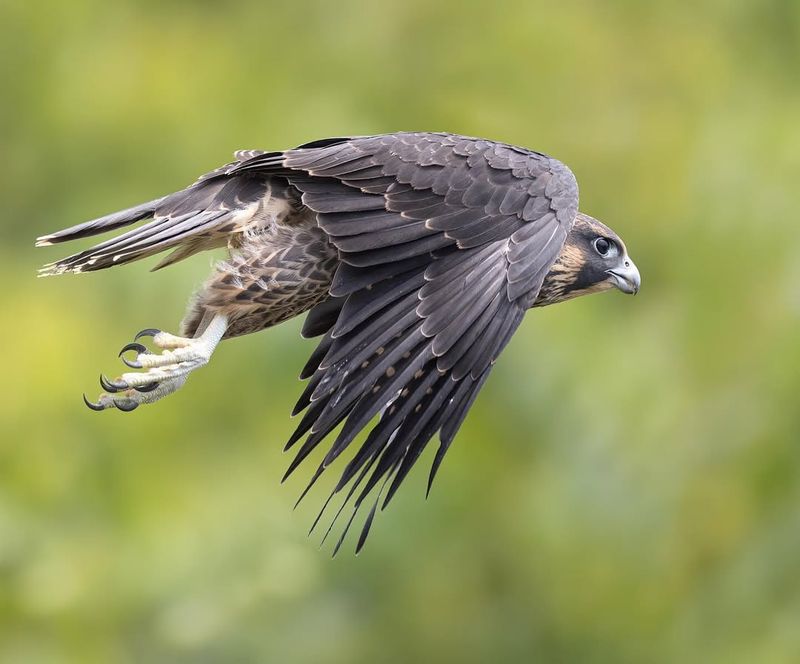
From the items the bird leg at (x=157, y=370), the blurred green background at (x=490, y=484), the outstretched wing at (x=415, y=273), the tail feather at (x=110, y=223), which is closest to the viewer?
the outstretched wing at (x=415, y=273)

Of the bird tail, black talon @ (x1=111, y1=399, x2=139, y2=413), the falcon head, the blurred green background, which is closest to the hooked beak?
the falcon head

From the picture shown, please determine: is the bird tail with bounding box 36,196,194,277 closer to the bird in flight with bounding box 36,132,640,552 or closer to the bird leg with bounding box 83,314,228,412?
the bird in flight with bounding box 36,132,640,552

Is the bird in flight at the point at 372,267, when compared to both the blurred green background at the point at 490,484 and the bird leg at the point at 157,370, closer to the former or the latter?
the bird leg at the point at 157,370

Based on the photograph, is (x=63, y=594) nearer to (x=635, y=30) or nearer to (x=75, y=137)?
(x=75, y=137)

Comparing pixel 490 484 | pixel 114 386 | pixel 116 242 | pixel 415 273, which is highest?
pixel 415 273

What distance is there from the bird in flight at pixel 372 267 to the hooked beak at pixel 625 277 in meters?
→ 0.18

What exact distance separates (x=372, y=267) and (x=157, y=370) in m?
0.87

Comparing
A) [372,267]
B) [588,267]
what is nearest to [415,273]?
[372,267]

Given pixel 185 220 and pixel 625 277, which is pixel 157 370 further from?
pixel 625 277

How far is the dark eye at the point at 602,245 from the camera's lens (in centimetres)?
660

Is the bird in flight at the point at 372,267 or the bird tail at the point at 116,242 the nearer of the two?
the bird in flight at the point at 372,267

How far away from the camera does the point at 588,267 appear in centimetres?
655

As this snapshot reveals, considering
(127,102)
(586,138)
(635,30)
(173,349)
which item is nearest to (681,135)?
(586,138)

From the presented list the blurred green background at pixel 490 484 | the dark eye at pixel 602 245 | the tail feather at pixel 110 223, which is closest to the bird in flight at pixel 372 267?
the tail feather at pixel 110 223
